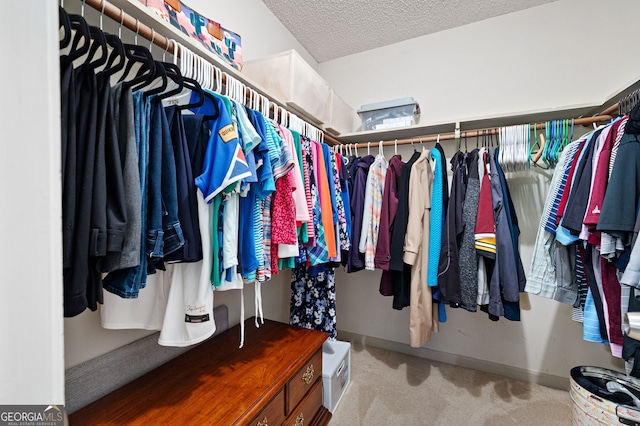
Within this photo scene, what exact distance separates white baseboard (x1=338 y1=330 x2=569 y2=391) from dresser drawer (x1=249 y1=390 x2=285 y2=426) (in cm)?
142

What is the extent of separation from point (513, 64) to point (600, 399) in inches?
79.7

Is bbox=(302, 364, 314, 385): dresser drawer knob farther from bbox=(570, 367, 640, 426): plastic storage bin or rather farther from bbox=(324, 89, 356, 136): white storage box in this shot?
bbox=(324, 89, 356, 136): white storage box

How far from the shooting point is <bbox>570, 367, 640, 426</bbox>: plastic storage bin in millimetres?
1101

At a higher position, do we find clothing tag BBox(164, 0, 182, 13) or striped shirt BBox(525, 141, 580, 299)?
clothing tag BBox(164, 0, 182, 13)

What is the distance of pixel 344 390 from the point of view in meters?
1.74

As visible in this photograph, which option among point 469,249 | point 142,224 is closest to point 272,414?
point 142,224

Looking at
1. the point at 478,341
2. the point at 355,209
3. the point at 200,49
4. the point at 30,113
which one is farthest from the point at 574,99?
the point at 30,113

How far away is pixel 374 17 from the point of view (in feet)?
6.41

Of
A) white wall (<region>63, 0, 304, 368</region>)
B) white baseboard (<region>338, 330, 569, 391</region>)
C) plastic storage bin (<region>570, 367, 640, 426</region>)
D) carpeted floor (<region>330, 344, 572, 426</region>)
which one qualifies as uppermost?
white wall (<region>63, 0, 304, 368</region>)

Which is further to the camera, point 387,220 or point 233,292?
point 387,220

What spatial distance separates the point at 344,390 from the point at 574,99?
243 cm

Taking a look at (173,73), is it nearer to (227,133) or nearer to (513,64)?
(227,133)

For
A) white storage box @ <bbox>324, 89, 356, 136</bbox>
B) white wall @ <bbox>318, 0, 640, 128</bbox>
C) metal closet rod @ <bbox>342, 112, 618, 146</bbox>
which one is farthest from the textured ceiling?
metal closet rod @ <bbox>342, 112, 618, 146</bbox>

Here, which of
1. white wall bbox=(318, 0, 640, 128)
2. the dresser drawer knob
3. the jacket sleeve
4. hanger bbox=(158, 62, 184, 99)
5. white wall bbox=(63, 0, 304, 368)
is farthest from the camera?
white wall bbox=(318, 0, 640, 128)
